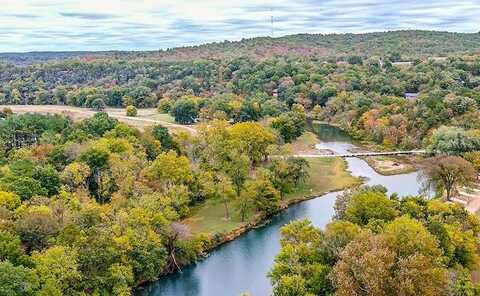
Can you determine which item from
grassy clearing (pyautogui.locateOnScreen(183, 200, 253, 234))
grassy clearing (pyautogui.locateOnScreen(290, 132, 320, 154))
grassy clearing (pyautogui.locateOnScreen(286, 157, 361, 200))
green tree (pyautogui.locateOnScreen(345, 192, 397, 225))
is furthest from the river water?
grassy clearing (pyautogui.locateOnScreen(290, 132, 320, 154))

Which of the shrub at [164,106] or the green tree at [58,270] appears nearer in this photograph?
the green tree at [58,270]

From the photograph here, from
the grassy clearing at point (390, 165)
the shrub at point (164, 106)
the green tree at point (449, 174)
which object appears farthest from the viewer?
the shrub at point (164, 106)

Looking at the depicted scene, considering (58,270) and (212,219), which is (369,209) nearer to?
(212,219)

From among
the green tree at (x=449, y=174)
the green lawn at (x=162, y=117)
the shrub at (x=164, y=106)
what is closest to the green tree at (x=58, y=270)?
the green tree at (x=449, y=174)

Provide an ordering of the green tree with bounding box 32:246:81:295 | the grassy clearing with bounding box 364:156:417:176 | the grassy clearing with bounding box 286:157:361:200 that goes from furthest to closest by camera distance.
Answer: the grassy clearing with bounding box 364:156:417:176 → the grassy clearing with bounding box 286:157:361:200 → the green tree with bounding box 32:246:81:295

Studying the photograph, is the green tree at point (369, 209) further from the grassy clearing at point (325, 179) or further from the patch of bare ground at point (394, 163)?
the patch of bare ground at point (394, 163)

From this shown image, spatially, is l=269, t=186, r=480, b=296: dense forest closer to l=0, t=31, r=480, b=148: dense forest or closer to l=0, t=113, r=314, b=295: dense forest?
l=0, t=113, r=314, b=295: dense forest
